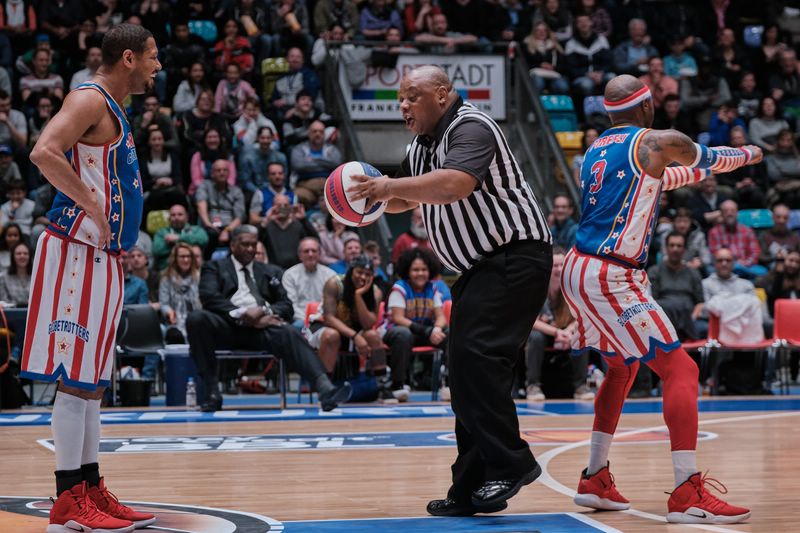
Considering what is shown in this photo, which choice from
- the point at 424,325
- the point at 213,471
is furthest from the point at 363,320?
the point at 213,471

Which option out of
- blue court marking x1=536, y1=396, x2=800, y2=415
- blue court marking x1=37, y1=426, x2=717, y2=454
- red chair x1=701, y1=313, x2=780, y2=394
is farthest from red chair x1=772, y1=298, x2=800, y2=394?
blue court marking x1=37, y1=426, x2=717, y2=454

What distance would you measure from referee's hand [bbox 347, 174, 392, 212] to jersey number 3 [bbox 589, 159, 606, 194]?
1053 millimetres

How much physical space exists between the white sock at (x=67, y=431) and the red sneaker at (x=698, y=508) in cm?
219

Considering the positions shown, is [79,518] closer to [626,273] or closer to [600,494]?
[600,494]

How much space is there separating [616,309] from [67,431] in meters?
2.17

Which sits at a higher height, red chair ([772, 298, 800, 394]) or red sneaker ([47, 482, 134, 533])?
red chair ([772, 298, 800, 394])

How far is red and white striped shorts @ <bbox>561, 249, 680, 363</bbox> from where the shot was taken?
4684mm

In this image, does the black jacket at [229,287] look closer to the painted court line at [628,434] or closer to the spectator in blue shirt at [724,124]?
the painted court line at [628,434]

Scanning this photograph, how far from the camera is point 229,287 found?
10.3 m

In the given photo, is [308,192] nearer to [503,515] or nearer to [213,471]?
[213,471]

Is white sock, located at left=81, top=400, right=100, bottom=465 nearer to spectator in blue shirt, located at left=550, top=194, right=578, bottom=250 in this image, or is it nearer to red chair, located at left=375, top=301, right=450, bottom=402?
red chair, located at left=375, top=301, right=450, bottom=402

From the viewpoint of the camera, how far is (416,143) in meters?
4.80

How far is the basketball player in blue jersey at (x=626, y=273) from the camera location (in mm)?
4664

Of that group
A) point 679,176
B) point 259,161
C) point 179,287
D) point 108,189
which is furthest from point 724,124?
point 108,189
